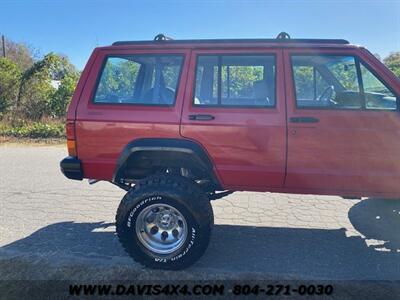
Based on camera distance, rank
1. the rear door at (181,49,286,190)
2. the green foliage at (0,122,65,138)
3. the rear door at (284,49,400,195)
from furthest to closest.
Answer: the green foliage at (0,122,65,138) < the rear door at (181,49,286,190) < the rear door at (284,49,400,195)

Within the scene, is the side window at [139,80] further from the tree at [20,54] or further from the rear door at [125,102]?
the tree at [20,54]

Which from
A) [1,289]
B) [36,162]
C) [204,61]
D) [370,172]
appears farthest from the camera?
[36,162]

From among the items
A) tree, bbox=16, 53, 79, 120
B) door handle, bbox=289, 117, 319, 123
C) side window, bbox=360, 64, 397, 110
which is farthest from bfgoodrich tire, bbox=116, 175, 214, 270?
tree, bbox=16, 53, 79, 120

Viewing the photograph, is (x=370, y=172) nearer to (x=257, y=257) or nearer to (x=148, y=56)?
(x=257, y=257)

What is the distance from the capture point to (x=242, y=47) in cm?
311

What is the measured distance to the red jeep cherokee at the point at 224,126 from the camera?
116 inches

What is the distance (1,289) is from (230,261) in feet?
6.79

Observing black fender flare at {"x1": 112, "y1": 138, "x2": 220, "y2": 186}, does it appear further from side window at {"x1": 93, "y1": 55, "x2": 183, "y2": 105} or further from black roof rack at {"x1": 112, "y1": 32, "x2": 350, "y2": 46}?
black roof rack at {"x1": 112, "y1": 32, "x2": 350, "y2": 46}

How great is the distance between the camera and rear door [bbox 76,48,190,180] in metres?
3.12

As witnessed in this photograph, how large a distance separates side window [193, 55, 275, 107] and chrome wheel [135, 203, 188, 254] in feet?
3.72

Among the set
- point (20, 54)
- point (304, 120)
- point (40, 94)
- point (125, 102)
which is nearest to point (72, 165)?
point (125, 102)

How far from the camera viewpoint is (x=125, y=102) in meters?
3.22

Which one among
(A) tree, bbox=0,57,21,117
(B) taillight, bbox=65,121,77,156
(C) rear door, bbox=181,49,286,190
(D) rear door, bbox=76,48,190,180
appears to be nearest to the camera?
(C) rear door, bbox=181,49,286,190

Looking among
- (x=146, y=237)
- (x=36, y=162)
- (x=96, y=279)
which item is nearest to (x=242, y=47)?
(x=146, y=237)
